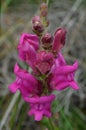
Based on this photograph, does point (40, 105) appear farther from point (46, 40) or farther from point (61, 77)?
point (46, 40)

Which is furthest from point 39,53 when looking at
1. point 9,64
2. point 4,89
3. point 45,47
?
point 9,64

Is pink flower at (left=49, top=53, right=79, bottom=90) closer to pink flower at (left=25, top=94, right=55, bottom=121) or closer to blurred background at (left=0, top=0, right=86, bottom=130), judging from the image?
pink flower at (left=25, top=94, right=55, bottom=121)

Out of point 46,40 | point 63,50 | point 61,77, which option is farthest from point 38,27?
point 63,50

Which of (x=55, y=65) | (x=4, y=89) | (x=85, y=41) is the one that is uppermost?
(x=55, y=65)

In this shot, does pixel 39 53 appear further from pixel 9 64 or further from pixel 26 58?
pixel 9 64

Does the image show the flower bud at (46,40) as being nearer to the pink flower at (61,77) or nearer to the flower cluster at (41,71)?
the flower cluster at (41,71)

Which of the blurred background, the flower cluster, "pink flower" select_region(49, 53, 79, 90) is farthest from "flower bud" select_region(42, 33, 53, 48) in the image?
the blurred background
